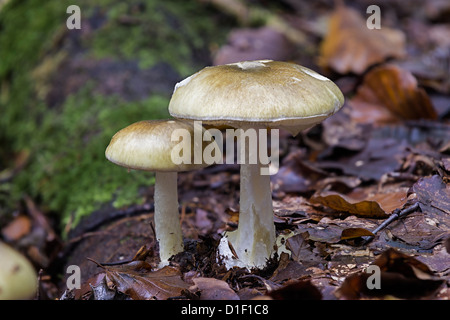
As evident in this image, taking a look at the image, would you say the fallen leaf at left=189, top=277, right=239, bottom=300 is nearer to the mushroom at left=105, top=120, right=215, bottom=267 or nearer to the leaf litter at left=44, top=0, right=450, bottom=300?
the leaf litter at left=44, top=0, right=450, bottom=300

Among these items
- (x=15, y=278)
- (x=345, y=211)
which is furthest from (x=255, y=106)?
(x=15, y=278)

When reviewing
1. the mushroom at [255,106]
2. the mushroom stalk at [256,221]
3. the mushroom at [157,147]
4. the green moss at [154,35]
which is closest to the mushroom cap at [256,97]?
the mushroom at [255,106]

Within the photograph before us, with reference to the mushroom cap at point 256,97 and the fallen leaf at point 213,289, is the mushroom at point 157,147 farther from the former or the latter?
the fallen leaf at point 213,289

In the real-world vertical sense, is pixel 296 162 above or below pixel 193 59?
below

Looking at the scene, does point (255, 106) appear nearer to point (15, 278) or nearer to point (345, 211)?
point (345, 211)

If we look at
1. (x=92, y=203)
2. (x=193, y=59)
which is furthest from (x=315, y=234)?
(x=193, y=59)
